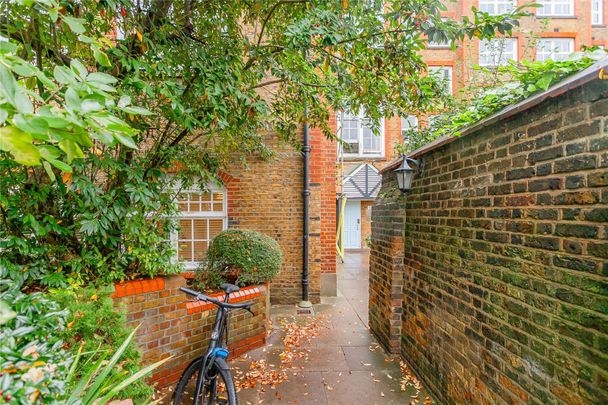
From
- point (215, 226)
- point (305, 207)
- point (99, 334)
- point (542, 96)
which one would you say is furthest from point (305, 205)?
point (542, 96)

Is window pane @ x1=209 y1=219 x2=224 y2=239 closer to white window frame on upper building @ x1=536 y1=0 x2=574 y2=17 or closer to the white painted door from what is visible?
the white painted door

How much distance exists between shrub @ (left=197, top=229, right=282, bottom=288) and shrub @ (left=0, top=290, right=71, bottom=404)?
312 cm

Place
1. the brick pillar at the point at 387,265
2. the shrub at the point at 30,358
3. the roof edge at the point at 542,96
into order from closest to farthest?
the shrub at the point at 30,358, the roof edge at the point at 542,96, the brick pillar at the point at 387,265

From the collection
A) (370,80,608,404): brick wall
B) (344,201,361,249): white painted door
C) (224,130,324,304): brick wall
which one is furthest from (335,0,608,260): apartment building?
(370,80,608,404): brick wall

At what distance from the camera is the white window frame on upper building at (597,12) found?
15773 mm

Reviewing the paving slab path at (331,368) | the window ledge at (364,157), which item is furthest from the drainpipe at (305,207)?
the window ledge at (364,157)

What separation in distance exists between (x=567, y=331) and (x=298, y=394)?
2.46 metres

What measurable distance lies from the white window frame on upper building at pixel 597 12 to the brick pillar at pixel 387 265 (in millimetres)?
18888

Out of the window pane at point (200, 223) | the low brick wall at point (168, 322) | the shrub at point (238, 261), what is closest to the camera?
the low brick wall at point (168, 322)

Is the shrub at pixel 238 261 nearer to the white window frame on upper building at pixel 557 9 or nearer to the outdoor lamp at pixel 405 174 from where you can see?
the outdoor lamp at pixel 405 174

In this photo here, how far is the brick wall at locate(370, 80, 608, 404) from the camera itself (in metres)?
1.54

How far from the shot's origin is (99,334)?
219 cm

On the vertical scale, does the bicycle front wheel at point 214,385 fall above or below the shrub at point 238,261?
below

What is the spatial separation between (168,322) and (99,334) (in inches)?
48.3
